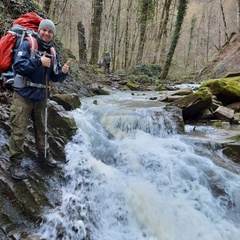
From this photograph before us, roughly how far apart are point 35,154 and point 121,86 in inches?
448

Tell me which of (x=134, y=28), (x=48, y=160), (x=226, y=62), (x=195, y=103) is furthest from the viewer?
(x=134, y=28)

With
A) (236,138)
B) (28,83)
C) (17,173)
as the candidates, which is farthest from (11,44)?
(236,138)

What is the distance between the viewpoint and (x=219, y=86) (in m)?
10.2

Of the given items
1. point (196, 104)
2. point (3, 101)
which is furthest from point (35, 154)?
point (196, 104)

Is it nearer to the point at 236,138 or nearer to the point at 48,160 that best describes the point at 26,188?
the point at 48,160

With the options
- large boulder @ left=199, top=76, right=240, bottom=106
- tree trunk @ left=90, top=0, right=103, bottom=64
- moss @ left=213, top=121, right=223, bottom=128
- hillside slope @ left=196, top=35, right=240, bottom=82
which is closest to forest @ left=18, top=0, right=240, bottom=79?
tree trunk @ left=90, top=0, right=103, bottom=64

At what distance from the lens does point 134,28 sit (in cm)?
3167

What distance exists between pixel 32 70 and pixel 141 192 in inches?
113

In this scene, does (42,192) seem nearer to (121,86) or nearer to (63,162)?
(63,162)

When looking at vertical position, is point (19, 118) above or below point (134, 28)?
below

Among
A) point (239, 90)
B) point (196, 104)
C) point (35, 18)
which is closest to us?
point (35, 18)

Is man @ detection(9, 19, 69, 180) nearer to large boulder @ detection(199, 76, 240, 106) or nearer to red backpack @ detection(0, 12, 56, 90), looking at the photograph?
red backpack @ detection(0, 12, 56, 90)

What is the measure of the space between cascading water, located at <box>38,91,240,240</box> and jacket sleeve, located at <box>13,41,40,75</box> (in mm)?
2045

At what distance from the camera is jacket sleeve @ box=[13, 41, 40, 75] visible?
3.57m
